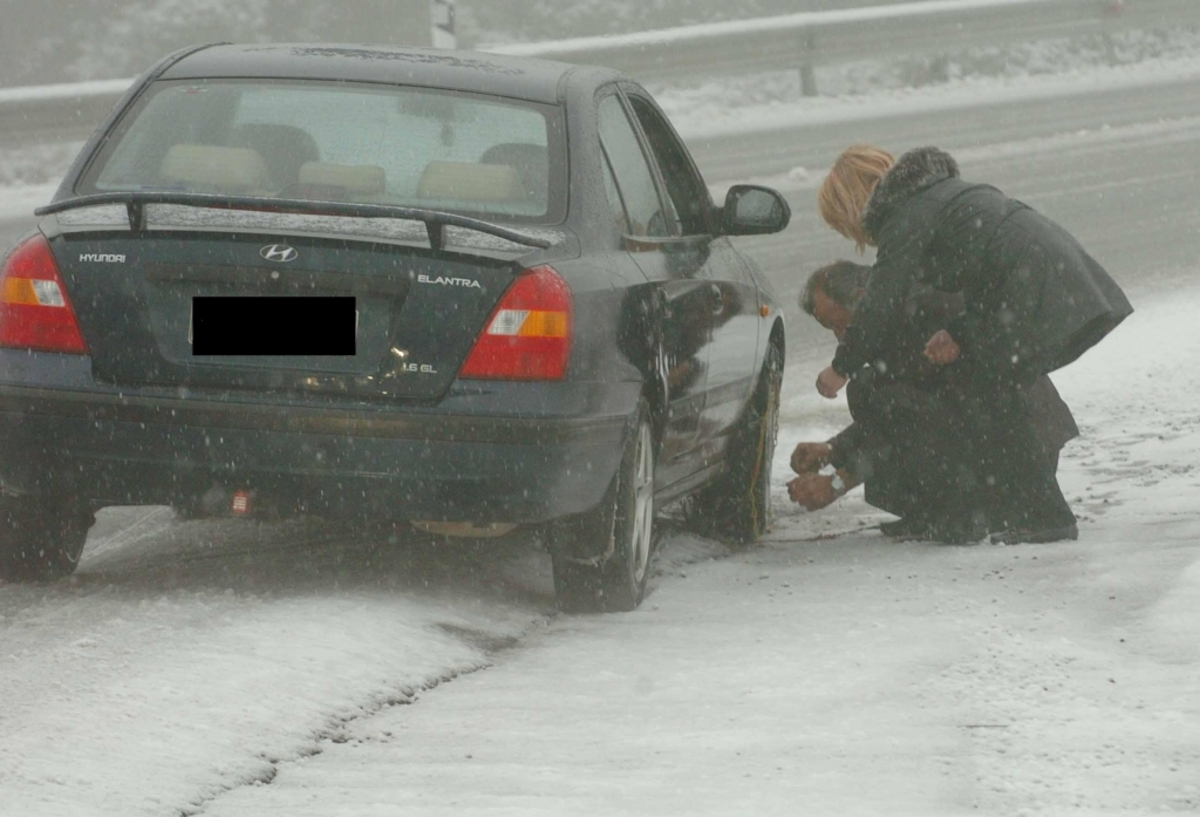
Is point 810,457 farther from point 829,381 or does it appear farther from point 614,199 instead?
point 614,199

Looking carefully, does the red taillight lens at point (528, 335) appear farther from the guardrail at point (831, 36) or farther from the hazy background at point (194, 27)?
the hazy background at point (194, 27)

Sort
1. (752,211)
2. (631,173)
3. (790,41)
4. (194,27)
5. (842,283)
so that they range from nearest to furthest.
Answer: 1. (631,173)
2. (752,211)
3. (842,283)
4. (790,41)
5. (194,27)

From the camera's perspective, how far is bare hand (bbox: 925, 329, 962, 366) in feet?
23.0

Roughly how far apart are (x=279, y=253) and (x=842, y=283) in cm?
306

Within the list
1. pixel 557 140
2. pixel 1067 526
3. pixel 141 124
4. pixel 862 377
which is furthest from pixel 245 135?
pixel 1067 526

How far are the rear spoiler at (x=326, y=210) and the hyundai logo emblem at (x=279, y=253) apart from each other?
0.13 metres

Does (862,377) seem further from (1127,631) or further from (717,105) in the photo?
(717,105)

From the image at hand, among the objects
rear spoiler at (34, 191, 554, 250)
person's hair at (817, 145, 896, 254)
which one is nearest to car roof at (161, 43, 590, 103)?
rear spoiler at (34, 191, 554, 250)

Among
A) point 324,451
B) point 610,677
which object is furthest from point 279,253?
point 610,677

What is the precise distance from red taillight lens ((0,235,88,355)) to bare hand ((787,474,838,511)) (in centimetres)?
300

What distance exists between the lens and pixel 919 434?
7.14 meters

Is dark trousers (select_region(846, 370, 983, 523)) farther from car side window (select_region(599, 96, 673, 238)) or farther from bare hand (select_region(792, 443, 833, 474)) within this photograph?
car side window (select_region(599, 96, 673, 238))

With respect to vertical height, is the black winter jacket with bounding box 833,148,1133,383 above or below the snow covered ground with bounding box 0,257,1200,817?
above

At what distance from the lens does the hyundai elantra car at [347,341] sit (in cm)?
525
